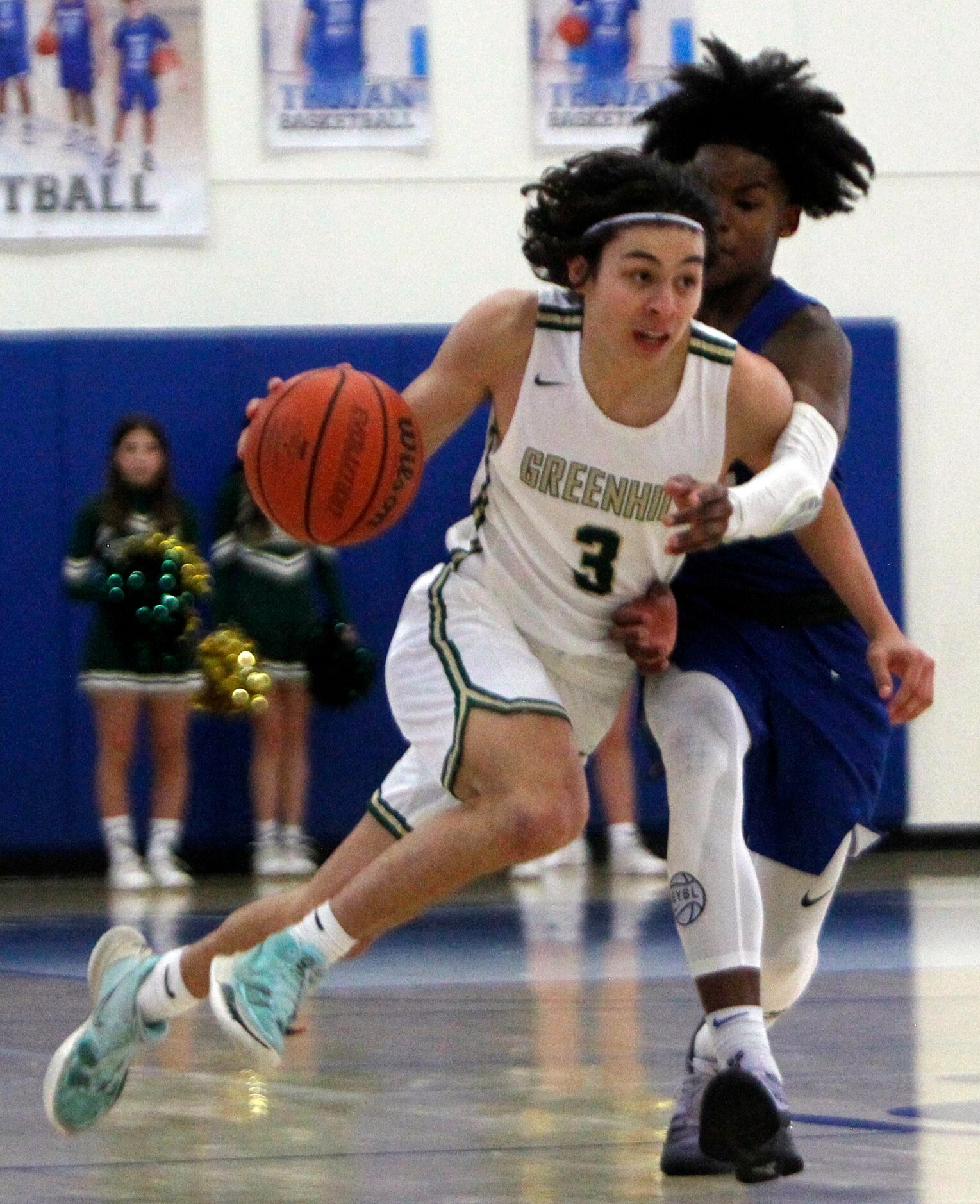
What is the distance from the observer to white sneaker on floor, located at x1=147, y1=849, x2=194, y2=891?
784cm

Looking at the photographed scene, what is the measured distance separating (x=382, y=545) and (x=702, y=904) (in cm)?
526

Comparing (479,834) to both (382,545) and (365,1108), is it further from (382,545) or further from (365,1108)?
(382,545)

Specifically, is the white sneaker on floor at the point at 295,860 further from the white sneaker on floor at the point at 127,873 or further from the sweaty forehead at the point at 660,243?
the sweaty forehead at the point at 660,243

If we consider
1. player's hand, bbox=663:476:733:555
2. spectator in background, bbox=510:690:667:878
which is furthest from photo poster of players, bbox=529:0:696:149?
player's hand, bbox=663:476:733:555

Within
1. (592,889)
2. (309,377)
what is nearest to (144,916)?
(592,889)

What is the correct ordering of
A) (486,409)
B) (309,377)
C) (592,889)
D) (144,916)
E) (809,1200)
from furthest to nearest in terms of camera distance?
1. (486,409)
2. (592,889)
3. (144,916)
4. (309,377)
5. (809,1200)

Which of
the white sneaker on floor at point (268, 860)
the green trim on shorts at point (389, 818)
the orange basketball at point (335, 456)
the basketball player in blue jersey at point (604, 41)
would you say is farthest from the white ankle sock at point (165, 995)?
the basketball player in blue jersey at point (604, 41)

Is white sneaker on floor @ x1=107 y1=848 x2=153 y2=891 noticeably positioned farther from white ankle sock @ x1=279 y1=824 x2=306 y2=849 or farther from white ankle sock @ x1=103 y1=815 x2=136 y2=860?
white ankle sock @ x1=279 y1=824 x2=306 y2=849

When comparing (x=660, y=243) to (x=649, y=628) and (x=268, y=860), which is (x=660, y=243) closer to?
(x=649, y=628)

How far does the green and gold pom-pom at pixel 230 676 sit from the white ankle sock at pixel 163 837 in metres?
0.45

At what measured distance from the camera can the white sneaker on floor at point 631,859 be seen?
26.1 ft

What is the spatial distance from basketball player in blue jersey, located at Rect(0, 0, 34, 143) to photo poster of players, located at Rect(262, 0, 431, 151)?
0.94m

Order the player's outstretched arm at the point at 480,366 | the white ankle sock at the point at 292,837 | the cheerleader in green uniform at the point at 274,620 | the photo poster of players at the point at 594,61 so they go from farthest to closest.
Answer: the photo poster of players at the point at 594,61
the white ankle sock at the point at 292,837
the cheerleader in green uniform at the point at 274,620
the player's outstretched arm at the point at 480,366

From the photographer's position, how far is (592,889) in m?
7.54
